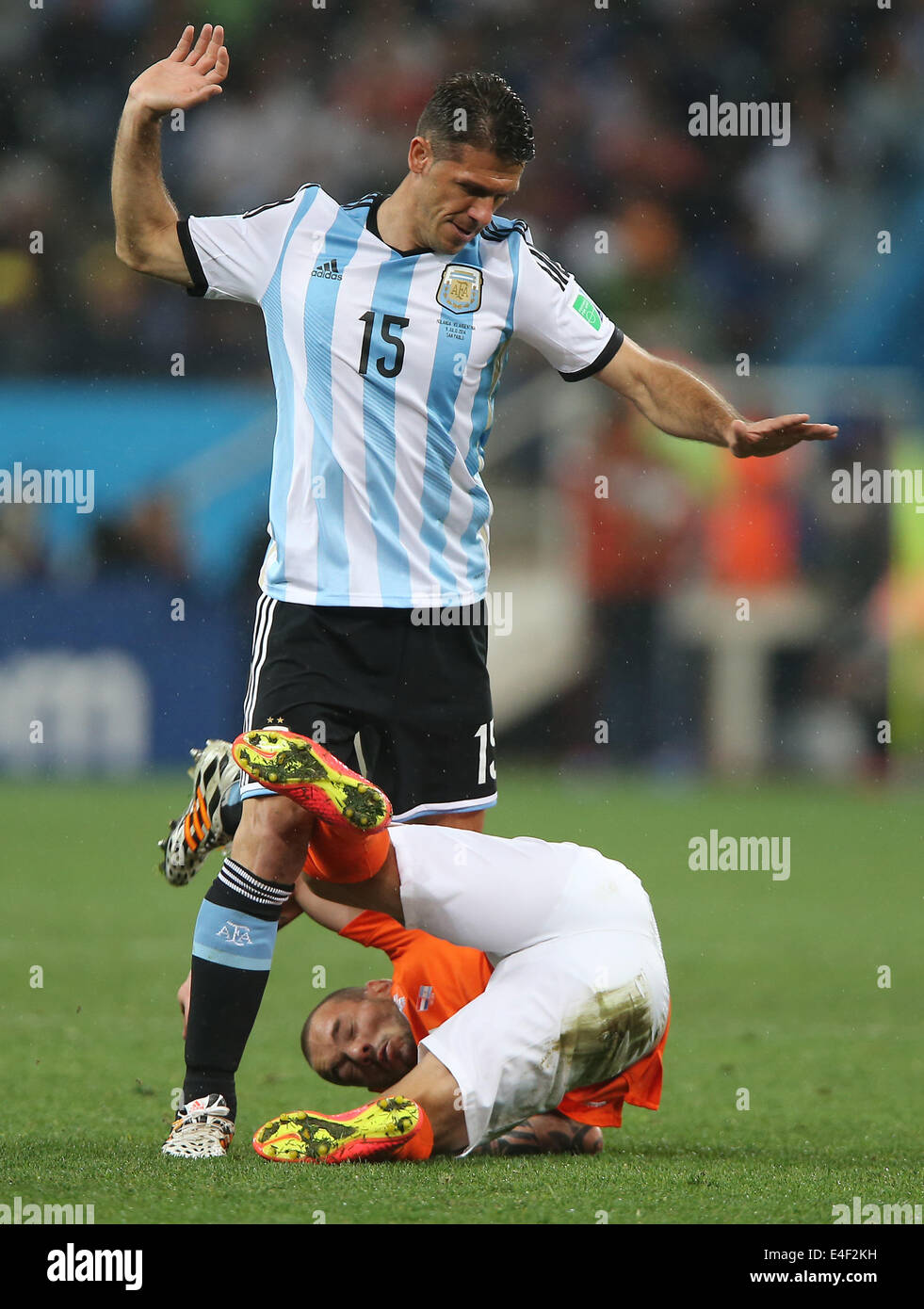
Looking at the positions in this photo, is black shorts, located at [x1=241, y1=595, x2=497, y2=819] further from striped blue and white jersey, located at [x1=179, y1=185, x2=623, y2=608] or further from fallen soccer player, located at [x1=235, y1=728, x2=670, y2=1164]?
fallen soccer player, located at [x1=235, y1=728, x2=670, y2=1164]

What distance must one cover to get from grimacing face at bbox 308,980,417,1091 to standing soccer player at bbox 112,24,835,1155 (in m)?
0.45

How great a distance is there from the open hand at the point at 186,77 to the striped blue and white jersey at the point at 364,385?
0.31 metres

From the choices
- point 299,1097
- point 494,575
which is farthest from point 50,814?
point 299,1097

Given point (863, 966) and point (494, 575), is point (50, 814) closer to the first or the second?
point (494, 575)

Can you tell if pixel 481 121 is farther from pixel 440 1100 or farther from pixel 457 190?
pixel 440 1100

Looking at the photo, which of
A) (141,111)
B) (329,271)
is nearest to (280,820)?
(329,271)

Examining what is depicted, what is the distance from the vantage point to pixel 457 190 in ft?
12.8

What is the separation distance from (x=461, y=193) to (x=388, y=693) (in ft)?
3.61

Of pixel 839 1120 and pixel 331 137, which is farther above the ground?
pixel 331 137

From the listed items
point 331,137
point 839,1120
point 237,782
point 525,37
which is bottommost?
point 839,1120

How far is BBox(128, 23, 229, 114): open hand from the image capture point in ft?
12.3

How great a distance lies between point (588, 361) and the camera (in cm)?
428

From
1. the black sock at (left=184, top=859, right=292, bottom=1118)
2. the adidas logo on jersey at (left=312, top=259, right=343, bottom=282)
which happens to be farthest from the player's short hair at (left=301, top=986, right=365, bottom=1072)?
the adidas logo on jersey at (left=312, top=259, right=343, bottom=282)

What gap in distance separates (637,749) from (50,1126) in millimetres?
8751
